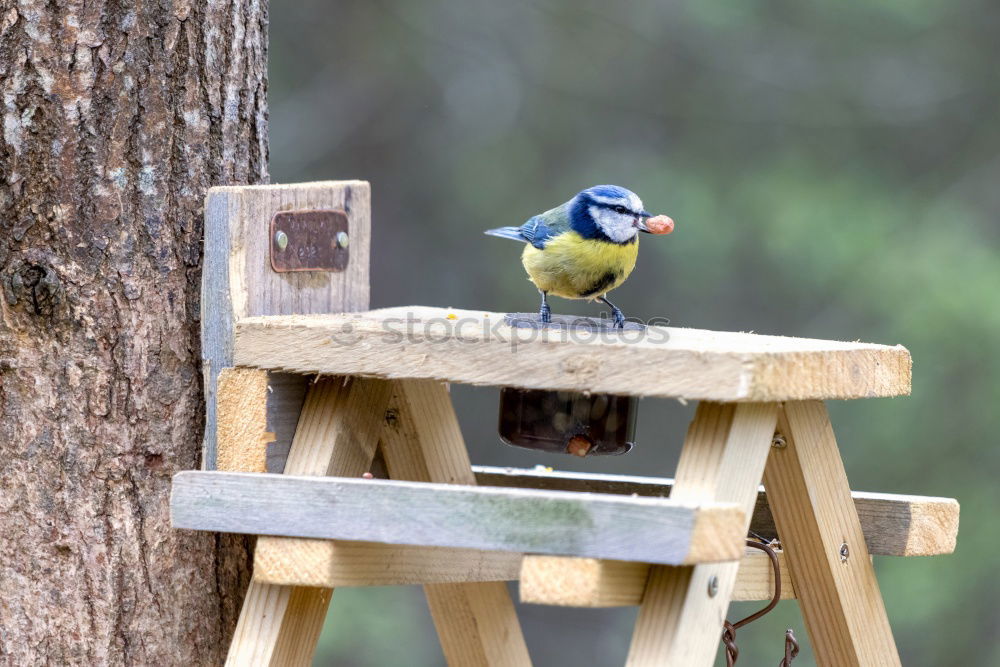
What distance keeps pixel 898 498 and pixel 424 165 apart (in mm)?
6090

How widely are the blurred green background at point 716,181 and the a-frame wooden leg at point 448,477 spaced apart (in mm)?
4145

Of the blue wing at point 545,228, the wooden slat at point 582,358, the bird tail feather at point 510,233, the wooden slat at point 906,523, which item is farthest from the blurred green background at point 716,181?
the wooden slat at point 582,358

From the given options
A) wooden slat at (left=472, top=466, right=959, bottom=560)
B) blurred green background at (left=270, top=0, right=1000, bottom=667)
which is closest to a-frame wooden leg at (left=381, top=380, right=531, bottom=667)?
wooden slat at (left=472, top=466, right=959, bottom=560)

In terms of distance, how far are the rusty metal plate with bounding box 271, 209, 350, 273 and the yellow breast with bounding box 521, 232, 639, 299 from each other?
0.51 metres

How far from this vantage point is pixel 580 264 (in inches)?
104

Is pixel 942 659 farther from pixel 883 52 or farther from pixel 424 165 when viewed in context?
pixel 424 165

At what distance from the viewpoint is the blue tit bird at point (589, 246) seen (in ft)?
8.58

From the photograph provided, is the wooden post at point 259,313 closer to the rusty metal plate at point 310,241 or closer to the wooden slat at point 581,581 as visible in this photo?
the rusty metal plate at point 310,241

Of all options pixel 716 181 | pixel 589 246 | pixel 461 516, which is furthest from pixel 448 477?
pixel 716 181

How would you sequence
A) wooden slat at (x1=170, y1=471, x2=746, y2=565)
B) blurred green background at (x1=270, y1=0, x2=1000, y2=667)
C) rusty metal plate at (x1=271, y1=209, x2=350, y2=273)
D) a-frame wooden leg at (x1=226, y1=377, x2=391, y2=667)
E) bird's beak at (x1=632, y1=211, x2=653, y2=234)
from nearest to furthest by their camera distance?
wooden slat at (x1=170, y1=471, x2=746, y2=565) → a-frame wooden leg at (x1=226, y1=377, x2=391, y2=667) → rusty metal plate at (x1=271, y1=209, x2=350, y2=273) → bird's beak at (x1=632, y1=211, x2=653, y2=234) → blurred green background at (x1=270, y1=0, x2=1000, y2=667)

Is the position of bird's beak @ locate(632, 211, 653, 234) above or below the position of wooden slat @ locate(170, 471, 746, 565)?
above

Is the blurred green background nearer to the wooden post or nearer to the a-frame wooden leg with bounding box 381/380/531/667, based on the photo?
the a-frame wooden leg with bounding box 381/380/531/667

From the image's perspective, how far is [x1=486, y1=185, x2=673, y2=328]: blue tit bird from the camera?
103 inches

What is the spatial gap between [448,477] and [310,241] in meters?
0.45
